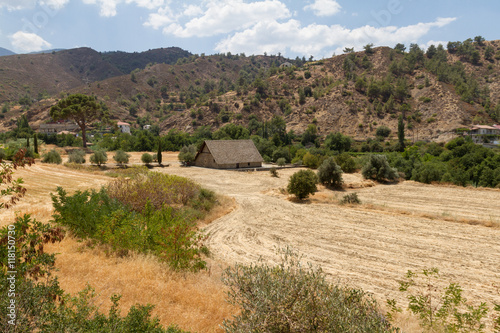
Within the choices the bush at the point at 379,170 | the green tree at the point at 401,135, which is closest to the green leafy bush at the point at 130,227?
the bush at the point at 379,170

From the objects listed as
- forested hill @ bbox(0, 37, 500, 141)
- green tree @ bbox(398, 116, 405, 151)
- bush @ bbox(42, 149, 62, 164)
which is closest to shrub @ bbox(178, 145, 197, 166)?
bush @ bbox(42, 149, 62, 164)

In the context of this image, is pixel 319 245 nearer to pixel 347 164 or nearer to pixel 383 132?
pixel 347 164

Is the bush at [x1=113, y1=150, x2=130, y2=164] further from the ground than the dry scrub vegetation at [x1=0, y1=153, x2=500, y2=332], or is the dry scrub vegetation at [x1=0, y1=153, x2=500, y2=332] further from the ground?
the bush at [x1=113, y1=150, x2=130, y2=164]

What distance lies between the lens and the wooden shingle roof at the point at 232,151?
3991cm

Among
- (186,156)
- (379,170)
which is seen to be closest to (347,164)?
(379,170)

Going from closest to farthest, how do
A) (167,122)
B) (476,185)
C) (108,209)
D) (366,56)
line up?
(108,209) < (476,185) < (167,122) < (366,56)

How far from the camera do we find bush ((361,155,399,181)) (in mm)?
31641

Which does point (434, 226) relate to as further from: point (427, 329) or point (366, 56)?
point (366, 56)

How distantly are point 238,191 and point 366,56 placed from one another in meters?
106

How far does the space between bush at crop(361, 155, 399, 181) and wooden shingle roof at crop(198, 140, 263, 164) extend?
52.7 ft

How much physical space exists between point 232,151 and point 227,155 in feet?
4.69

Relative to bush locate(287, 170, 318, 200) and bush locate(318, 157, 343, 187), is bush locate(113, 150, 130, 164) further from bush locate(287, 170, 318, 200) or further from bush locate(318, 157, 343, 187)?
bush locate(318, 157, 343, 187)

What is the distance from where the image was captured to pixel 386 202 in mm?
22562


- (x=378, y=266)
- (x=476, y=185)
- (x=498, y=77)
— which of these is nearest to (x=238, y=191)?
(x=378, y=266)
